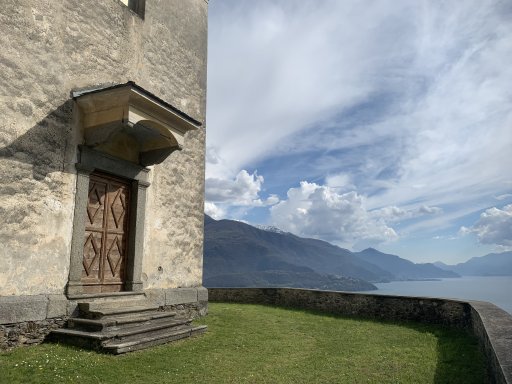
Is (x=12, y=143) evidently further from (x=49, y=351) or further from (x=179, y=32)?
(x=179, y=32)

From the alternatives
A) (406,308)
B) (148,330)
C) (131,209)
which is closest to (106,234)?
(131,209)

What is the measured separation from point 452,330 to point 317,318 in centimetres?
361

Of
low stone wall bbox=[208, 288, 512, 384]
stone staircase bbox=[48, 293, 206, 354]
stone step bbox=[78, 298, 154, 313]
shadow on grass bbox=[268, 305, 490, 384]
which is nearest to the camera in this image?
shadow on grass bbox=[268, 305, 490, 384]

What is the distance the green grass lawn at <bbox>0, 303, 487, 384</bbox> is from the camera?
5.39 metres

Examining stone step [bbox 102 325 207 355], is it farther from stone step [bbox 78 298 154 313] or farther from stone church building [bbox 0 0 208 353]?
stone step [bbox 78 298 154 313]

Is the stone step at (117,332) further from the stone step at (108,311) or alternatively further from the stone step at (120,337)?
the stone step at (108,311)

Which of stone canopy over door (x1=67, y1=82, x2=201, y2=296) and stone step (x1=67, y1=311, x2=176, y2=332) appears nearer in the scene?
stone step (x1=67, y1=311, x2=176, y2=332)

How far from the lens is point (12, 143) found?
21.8ft

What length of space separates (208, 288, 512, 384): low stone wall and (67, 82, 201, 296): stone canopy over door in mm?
6744

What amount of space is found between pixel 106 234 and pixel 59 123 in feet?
8.53

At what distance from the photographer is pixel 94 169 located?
27.0 feet

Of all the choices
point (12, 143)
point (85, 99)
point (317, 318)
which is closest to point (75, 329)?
point (12, 143)

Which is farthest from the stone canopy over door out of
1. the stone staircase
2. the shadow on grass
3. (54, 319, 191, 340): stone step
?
the shadow on grass

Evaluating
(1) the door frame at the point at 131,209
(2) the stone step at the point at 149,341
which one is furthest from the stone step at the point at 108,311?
(2) the stone step at the point at 149,341
